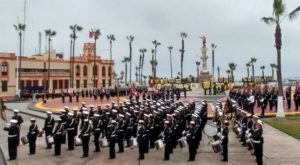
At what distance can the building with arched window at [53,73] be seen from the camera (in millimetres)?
68312

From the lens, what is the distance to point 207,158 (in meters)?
15.0

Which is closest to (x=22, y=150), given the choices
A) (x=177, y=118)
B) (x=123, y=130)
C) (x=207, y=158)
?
(x=123, y=130)

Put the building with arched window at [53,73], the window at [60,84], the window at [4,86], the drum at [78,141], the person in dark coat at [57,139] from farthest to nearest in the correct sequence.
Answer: the window at [60,84] < the building with arched window at [53,73] < the window at [4,86] < the drum at [78,141] < the person in dark coat at [57,139]

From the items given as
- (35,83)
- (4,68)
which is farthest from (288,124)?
(35,83)

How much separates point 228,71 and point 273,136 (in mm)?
121075

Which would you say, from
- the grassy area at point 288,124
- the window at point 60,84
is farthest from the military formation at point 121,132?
the window at point 60,84

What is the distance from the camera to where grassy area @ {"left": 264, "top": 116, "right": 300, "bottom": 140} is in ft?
65.8

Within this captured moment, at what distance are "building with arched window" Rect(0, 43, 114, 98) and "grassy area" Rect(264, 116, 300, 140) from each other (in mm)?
44988

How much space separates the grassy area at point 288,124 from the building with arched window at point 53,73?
148 feet

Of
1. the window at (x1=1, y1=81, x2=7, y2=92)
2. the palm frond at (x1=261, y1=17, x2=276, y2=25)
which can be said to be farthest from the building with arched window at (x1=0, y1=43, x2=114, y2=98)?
the palm frond at (x1=261, y1=17, x2=276, y2=25)

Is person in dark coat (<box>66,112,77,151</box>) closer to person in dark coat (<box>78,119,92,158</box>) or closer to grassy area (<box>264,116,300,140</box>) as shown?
person in dark coat (<box>78,119,92,158</box>)

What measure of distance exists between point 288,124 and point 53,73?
62.9m

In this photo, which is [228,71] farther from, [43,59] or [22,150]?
[22,150]

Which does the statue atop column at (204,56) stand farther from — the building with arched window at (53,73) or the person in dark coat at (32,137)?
the person in dark coat at (32,137)
